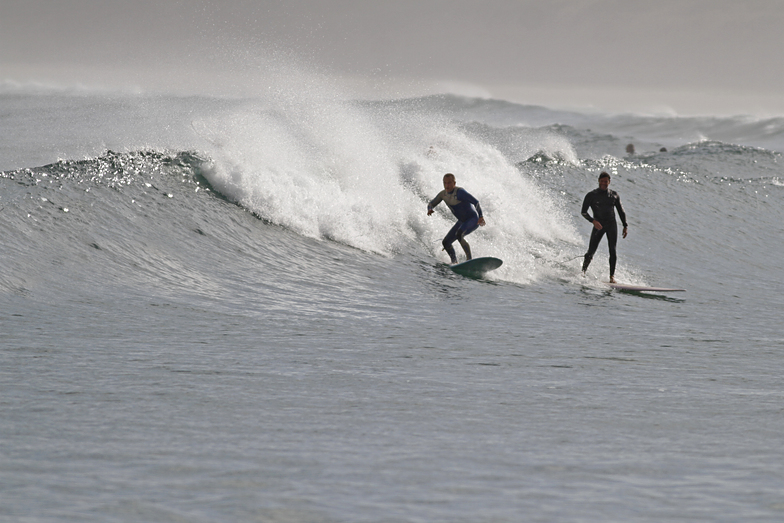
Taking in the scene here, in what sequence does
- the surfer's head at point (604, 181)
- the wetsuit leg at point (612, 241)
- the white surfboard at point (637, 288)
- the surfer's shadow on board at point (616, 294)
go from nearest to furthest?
the surfer's shadow on board at point (616, 294) < the white surfboard at point (637, 288) < the surfer's head at point (604, 181) < the wetsuit leg at point (612, 241)

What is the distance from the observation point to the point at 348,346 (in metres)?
7.58

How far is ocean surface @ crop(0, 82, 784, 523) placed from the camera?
165 inches

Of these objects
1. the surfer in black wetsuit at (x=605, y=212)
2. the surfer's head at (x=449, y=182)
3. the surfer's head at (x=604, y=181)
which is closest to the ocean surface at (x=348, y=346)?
the surfer in black wetsuit at (x=605, y=212)

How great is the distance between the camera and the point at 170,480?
13.6 ft

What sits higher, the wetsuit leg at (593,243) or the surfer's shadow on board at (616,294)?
the wetsuit leg at (593,243)

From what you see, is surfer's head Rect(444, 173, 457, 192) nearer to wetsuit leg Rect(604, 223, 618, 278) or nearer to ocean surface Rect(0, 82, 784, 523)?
ocean surface Rect(0, 82, 784, 523)

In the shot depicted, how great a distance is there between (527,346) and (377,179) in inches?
368

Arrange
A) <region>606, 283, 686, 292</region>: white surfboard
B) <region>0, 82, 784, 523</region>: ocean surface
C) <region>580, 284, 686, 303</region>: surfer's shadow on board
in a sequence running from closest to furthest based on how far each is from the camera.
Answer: <region>0, 82, 784, 523</region>: ocean surface, <region>580, 284, 686, 303</region>: surfer's shadow on board, <region>606, 283, 686, 292</region>: white surfboard

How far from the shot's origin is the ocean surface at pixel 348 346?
419 cm

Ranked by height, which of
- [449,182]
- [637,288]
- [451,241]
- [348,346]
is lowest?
[348,346]

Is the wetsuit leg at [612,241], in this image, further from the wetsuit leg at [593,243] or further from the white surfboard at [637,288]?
the white surfboard at [637,288]

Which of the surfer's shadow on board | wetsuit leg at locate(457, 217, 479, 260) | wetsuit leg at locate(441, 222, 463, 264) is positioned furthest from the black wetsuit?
wetsuit leg at locate(441, 222, 463, 264)

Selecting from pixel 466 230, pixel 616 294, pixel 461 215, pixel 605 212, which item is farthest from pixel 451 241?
pixel 616 294

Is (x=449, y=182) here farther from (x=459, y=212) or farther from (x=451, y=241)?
(x=451, y=241)
